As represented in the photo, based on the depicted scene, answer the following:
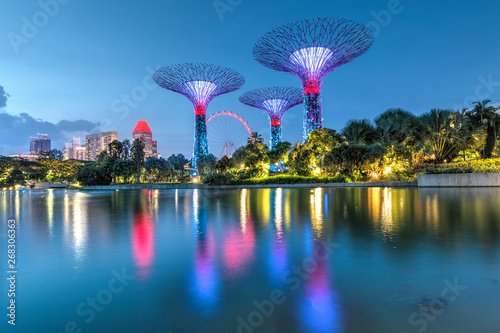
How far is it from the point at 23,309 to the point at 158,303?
1.58 m

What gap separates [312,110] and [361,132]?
11120 millimetres

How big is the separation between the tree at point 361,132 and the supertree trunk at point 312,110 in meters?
8.11

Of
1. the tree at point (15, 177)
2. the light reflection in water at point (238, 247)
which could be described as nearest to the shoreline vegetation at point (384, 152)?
the light reflection in water at point (238, 247)

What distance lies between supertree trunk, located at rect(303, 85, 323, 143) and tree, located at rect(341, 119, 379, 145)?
8.11 meters

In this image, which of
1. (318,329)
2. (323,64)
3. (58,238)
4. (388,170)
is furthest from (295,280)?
(323,64)

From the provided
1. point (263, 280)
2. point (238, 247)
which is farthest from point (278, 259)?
point (238, 247)

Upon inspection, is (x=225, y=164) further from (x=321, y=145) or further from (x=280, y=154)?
(x=321, y=145)

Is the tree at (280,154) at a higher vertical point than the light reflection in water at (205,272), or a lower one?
higher

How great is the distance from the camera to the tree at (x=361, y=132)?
43125 millimetres

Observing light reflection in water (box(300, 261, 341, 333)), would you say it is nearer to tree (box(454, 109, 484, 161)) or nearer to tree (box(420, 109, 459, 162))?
tree (box(420, 109, 459, 162))

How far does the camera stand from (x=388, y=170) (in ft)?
105

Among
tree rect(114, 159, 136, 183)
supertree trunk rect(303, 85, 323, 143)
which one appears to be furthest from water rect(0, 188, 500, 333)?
tree rect(114, 159, 136, 183)

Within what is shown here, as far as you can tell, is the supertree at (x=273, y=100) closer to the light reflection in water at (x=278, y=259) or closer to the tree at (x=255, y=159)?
the tree at (x=255, y=159)

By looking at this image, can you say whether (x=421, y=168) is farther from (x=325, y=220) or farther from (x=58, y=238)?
(x=58, y=238)
